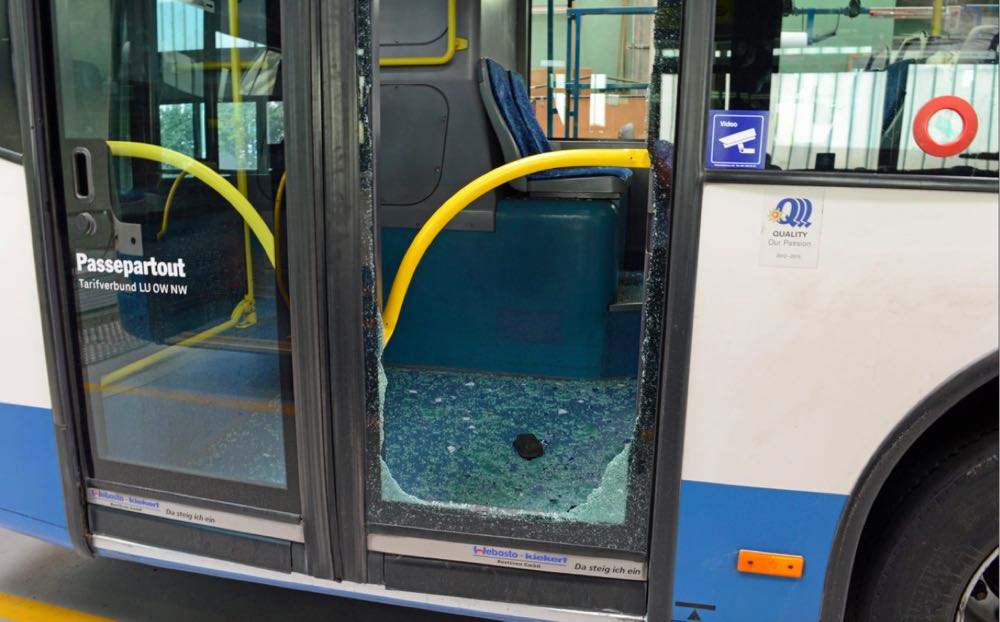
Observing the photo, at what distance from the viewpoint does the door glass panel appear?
1712 millimetres

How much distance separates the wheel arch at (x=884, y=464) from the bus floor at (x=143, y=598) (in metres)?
1.15

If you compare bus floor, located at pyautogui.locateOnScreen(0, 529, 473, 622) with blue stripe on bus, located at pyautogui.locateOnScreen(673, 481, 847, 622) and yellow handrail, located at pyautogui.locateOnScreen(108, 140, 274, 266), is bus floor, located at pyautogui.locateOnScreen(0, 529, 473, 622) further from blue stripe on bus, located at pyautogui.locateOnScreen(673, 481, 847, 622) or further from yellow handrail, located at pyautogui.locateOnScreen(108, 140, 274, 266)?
yellow handrail, located at pyautogui.locateOnScreen(108, 140, 274, 266)

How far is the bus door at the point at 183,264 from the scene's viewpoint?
172 cm

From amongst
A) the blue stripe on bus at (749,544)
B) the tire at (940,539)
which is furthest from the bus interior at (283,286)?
the tire at (940,539)

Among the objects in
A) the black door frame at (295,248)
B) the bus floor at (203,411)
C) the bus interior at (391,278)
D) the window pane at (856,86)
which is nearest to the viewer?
the window pane at (856,86)

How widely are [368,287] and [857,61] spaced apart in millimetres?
1083

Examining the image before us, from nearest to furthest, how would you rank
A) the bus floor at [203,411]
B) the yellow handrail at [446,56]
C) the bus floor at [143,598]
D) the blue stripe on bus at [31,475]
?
the bus floor at [203,411] → the blue stripe on bus at [31,475] → the bus floor at [143,598] → the yellow handrail at [446,56]

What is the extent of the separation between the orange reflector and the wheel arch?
0.07 meters

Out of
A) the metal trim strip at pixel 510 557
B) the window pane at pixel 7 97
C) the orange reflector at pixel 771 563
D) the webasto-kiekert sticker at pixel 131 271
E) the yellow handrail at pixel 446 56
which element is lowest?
the metal trim strip at pixel 510 557

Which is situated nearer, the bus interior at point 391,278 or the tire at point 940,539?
the tire at point 940,539

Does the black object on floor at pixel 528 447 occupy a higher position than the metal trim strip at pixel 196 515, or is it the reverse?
the metal trim strip at pixel 196 515

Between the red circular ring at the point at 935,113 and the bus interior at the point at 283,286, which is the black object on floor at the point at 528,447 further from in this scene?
the red circular ring at the point at 935,113

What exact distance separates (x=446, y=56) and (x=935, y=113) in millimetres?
2379

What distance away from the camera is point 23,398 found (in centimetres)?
201
